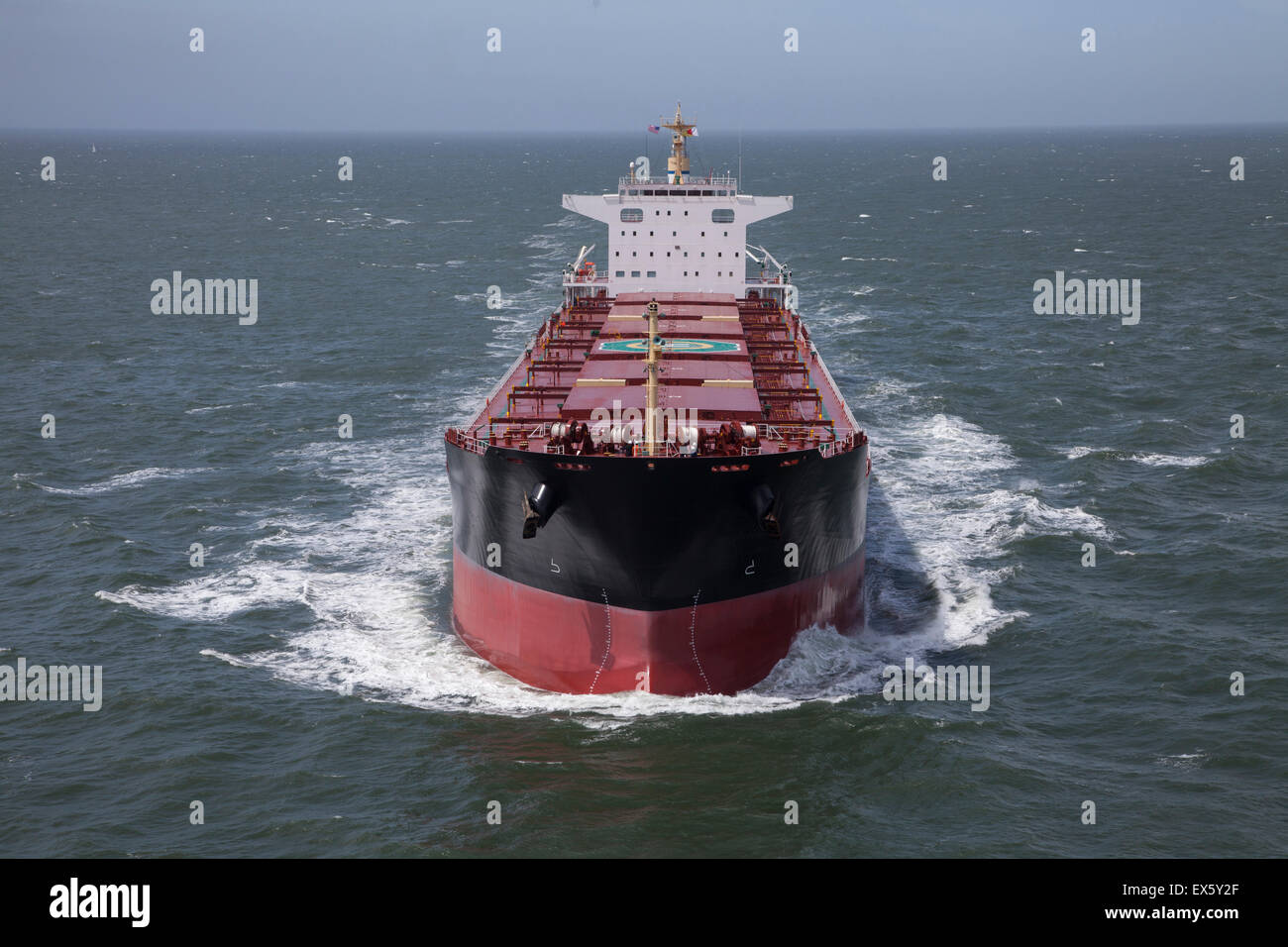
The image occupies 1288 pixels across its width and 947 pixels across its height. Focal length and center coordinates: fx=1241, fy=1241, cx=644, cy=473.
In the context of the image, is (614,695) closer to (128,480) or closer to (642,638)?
(642,638)

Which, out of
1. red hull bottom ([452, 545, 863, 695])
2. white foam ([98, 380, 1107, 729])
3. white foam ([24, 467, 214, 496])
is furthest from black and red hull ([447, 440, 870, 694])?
white foam ([24, 467, 214, 496])

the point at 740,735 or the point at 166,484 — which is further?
the point at 166,484

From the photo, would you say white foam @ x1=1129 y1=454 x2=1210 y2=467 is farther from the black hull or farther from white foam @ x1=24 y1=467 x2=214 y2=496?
white foam @ x1=24 y1=467 x2=214 y2=496

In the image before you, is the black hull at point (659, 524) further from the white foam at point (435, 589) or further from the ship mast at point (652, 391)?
the white foam at point (435, 589)
